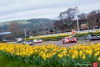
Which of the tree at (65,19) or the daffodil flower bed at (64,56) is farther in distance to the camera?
the tree at (65,19)

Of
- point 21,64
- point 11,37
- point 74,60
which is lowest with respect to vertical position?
point 11,37

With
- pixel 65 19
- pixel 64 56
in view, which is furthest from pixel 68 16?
pixel 64 56

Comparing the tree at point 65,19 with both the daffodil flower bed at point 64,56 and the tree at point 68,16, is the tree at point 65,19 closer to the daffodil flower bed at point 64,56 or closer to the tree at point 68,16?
the tree at point 68,16

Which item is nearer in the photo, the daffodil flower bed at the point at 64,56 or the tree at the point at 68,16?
the daffodil flower bed at the point at 64,56

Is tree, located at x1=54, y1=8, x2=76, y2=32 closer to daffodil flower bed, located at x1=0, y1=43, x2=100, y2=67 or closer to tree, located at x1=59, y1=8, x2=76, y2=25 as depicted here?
tree, located at x1=59, y1=8, x2=76, y2=25

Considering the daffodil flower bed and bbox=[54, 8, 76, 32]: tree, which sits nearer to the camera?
the daffodil flower bed

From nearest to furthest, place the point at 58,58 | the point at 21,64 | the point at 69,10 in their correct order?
the point at 58,58 → the point at 21,64 → the point at 69,10

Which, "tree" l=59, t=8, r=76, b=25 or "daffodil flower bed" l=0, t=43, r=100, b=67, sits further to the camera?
"tree" l=59, t=8, r=76, b=25

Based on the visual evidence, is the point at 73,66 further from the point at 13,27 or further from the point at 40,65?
the point at 13,27

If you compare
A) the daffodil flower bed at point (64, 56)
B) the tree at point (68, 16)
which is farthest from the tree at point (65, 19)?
the daffodil flower bed at point (64, 56)

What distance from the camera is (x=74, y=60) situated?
390 inches

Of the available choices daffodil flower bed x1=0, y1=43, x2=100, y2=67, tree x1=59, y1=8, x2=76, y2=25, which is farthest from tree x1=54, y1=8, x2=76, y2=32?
daffodil flower bed x1=0, y1=43, x2=100, y2=67

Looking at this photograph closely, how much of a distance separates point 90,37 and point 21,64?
3588 centimetres

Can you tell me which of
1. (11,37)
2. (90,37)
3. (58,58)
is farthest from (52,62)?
(11,37)
